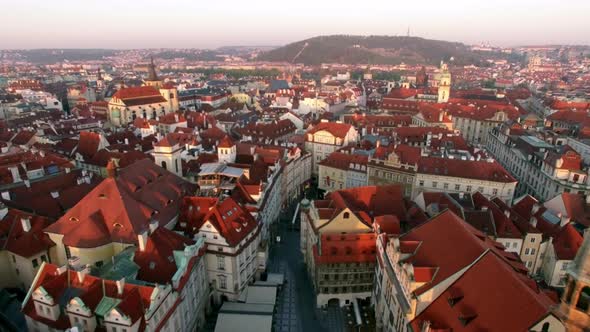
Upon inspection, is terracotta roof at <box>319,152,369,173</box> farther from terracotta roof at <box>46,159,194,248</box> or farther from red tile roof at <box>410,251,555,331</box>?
red tile roof at <box>410,251,555,331</box>

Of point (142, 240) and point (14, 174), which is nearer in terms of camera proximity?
point (142, 240)

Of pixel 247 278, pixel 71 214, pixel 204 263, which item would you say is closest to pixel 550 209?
pixel 247 278

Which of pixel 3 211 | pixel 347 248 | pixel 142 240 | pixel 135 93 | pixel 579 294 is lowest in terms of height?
pixel 347 248

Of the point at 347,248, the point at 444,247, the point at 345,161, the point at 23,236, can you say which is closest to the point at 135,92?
the point at 345,161

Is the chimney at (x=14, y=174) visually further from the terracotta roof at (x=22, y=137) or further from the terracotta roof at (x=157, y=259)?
the terracotta roof at (x=157, y=259)

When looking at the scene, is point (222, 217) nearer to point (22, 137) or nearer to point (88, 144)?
point (88, 144)

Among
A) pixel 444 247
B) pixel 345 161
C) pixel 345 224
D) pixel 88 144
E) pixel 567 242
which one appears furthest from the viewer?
pixel 88 144

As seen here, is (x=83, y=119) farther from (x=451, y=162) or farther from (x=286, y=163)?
(x=451, y=162)

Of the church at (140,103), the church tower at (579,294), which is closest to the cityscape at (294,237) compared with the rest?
the church tower at (579,294)
